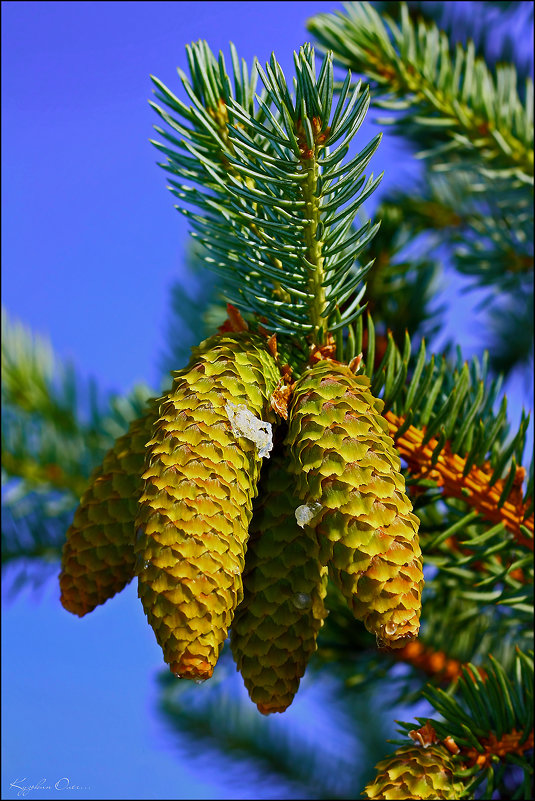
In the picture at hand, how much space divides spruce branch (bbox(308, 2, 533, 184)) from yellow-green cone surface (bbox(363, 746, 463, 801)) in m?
0.75

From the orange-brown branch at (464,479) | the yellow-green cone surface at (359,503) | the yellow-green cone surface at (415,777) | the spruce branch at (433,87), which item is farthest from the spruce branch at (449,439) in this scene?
the spruce branch at (433,87)

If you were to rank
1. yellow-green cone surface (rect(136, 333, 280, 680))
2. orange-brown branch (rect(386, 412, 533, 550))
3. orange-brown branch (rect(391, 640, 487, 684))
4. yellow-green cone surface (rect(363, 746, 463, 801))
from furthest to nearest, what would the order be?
orange-brown branch (rect(391, 640, 487, 684))
orange-brown branch (rect(386, 412, 533, 550))
yellow-green cone surface (rect(363, 746, 463, 801))
yellow-green cone surface (rect(136, 333, 280, 680))

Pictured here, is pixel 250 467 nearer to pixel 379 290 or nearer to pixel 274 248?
pixel 274 248

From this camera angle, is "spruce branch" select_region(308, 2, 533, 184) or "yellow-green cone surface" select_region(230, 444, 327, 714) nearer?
"yellow-green cone surface" select_region(230, 444, 327, 714)

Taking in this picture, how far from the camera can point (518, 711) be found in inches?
27.0

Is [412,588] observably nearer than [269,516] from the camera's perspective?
Yes

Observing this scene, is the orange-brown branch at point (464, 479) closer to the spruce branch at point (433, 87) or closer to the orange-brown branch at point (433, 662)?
the orange-brown branch at point (433, 662)

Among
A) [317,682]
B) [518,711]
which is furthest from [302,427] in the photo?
[317,682]

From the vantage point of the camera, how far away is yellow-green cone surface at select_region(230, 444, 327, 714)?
56 cm

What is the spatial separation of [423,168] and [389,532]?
115cm

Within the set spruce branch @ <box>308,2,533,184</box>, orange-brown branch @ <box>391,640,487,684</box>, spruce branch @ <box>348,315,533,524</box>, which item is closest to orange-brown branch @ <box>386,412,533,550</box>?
spruce branch @ <box>348,315,533,524</box>

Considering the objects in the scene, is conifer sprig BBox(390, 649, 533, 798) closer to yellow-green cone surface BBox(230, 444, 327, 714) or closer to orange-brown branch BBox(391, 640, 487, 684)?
yellow-green cone surface BBox(230, 444, 327, 714)

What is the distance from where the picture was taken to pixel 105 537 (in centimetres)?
59

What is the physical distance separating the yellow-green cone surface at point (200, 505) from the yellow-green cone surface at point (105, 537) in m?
0.07
